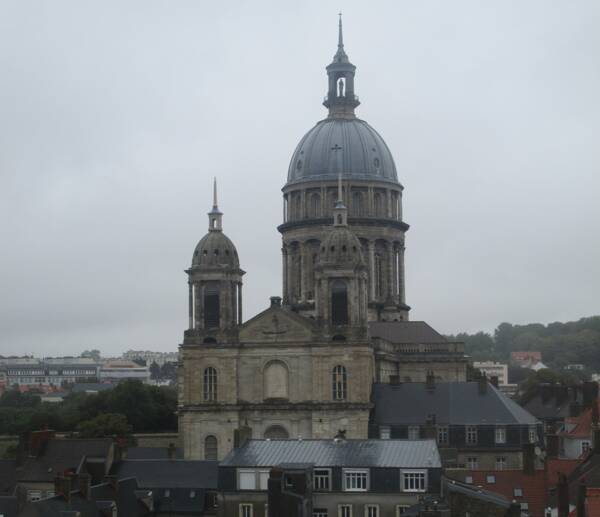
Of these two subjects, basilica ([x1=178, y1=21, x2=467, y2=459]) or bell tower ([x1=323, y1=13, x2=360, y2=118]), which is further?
bell tower ([x1=323, y1=13, x2=360, y2=118])

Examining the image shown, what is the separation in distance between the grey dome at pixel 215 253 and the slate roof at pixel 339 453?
32.1 m

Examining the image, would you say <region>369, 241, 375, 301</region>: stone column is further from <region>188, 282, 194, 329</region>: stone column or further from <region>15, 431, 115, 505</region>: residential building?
<region>15, 431, 115, 505</region>: residential building

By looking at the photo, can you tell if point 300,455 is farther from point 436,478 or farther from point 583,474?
point 583,474

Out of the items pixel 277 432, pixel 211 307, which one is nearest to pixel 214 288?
pixel 211 307

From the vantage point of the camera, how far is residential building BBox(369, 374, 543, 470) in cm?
9150

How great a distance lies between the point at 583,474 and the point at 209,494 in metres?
19.9

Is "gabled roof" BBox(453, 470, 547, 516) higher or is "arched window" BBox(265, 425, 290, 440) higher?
"arched window" BBox(265, 425, 290, 440)

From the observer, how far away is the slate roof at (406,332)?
109 metres

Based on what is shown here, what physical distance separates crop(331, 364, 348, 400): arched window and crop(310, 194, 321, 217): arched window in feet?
95.7

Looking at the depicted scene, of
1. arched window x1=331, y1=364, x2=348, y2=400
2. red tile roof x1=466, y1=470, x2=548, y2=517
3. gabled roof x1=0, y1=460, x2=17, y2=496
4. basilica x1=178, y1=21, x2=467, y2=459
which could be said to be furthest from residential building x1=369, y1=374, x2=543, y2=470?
gabled roof x1=0, y1=460, x2=17, y2=496

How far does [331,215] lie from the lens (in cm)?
11681

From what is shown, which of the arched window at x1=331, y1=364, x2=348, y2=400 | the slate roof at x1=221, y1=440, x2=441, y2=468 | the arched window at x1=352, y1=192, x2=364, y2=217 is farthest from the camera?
the arched window at x1=352, y1=192, x2=364, y2=217

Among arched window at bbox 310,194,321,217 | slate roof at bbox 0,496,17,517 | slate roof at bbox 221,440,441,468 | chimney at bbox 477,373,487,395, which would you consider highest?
arched window at bbox 310,194,321,217

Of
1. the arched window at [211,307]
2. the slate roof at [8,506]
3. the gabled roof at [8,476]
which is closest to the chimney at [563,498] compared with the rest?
the slate roof at [8,506]
